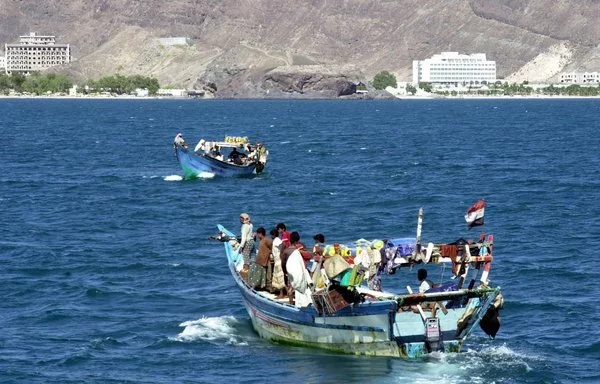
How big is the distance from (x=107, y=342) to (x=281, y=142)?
92.1 meters

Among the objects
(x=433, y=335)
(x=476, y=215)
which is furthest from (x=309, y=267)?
(x=476, y=215)

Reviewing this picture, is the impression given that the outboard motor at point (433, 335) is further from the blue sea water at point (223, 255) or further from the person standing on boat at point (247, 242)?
the person standing on boat at point (247, 242)

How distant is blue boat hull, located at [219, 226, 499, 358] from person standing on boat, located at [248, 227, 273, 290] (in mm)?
1681

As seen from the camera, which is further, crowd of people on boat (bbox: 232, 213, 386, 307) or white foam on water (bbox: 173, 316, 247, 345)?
white foam on water (bbox: 173, 316, 247, 345)

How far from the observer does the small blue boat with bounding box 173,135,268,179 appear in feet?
275

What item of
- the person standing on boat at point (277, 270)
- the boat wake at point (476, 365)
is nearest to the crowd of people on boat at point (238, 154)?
the person standing on boat at point (277, 270)

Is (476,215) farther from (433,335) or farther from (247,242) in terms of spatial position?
(247,242)

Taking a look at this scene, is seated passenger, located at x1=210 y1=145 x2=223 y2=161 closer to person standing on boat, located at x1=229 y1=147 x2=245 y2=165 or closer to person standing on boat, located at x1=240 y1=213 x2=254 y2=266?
person standing on boat, located at x1=229 y1=147 x2=245 y2=165

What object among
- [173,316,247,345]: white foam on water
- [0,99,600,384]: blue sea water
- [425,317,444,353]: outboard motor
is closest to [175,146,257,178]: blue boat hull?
[0,99,600,384]: blue sea water

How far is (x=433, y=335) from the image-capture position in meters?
34.7

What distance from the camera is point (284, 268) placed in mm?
37438

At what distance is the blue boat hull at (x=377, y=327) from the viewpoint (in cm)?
3450

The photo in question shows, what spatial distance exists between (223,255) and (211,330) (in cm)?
1210

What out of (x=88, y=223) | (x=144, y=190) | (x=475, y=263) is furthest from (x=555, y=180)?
(x=475, y=263)
